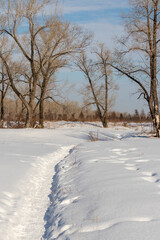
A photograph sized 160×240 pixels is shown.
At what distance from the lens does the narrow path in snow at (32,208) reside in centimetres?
317

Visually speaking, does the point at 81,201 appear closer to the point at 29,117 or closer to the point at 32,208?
the point at 32,208

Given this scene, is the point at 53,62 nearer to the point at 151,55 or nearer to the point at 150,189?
the point at 151,55

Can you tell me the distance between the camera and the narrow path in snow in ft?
10.4

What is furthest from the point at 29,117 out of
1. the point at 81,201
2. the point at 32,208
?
the point at 81,201

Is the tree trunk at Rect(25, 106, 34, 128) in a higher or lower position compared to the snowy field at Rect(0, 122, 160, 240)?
higher

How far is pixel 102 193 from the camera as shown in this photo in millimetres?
4133

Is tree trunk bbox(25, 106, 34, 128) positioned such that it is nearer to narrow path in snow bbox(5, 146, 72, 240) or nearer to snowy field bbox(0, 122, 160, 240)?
snowy field bbox(0, 122, 160, 240)

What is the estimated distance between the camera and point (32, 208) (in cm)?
404

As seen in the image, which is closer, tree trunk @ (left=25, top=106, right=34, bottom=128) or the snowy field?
the snowy field

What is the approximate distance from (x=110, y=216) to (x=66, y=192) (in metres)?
1.53

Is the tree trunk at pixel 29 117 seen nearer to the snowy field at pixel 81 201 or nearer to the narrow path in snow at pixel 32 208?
the snowy field at pixel 81 201

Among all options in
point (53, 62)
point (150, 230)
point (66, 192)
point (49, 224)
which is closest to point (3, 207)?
point (49, 224)

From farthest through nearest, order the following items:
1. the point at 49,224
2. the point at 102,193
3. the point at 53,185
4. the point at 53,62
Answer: the point at 53,62, the point at 53,185, the point at 102,193, the point at 49,224

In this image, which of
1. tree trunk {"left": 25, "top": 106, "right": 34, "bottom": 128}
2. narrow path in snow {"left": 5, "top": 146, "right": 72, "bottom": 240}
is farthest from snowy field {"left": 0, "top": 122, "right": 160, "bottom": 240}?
tree trunk {"left": 25, "top": 106, "right": 34, "bottom": 128}
